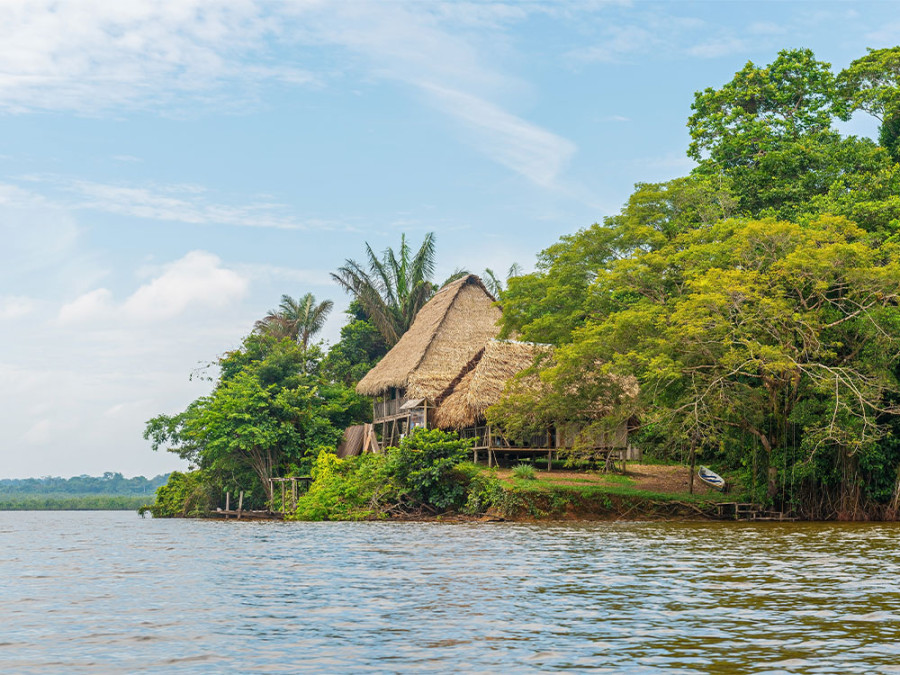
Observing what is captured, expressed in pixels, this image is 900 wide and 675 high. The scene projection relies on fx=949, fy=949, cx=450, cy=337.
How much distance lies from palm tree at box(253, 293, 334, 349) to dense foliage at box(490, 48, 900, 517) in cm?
2094

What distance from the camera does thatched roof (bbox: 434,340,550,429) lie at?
96.7 feet

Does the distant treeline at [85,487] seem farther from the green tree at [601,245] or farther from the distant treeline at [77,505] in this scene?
the green tree at [601,245]

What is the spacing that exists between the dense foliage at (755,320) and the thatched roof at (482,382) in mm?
998

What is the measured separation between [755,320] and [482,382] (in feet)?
32.7

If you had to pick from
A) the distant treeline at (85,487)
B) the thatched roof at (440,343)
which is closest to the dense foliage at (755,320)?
the thatched roof at (440,343)

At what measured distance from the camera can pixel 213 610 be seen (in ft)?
29.0

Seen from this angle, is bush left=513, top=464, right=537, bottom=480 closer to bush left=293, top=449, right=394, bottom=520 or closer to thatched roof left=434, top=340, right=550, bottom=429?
thatched roof left=434, top=340, right=550, bottom=429

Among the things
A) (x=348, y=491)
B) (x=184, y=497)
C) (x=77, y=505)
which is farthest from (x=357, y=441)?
(x=77, y=505)

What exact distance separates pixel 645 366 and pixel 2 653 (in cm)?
1903

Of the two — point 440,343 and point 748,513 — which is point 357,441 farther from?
point 748,513

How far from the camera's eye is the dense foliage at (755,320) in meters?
22.2

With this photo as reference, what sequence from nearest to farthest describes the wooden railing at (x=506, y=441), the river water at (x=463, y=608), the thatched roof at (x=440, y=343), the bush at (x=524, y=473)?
the river water at (x=463, y=608), the bush at (x=524, y=473), the wooden railing at (x=506, y=441), the thatched roof at (x=440, y=343)

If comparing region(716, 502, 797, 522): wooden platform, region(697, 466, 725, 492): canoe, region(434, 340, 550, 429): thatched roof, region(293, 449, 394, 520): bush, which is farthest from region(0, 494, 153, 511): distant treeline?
region(716, 502, 797, 522): wooden platform

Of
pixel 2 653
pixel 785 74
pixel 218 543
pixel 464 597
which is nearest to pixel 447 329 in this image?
pixel 785 74
